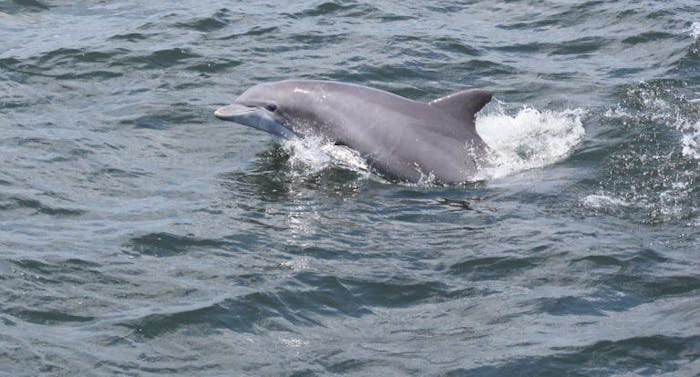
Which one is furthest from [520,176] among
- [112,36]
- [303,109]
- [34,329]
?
[112,36]

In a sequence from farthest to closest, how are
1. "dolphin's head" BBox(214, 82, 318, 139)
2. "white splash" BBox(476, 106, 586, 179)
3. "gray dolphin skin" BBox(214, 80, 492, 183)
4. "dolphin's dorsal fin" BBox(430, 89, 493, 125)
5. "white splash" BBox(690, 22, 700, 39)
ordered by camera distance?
"white splash" BBox(690, 22, 700, 39) → "dolphin's head" BBox(214, 82, 318, 139) → "white splash" BBox(476, 106, 586, 179) → "gray dolphin skin" BBox(214, 80, 492, 183) → "dolphin's dorsal fin" BBox(430, 89, 493, 125)

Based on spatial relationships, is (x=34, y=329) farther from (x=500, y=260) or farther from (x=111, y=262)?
(x=500, y=260)

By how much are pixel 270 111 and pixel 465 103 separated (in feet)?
8.26

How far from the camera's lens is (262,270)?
1227 cm

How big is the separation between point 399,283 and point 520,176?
12.7 feet

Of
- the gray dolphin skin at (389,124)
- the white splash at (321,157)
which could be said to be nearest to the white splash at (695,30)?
the gray dolphin skin at (389,124)

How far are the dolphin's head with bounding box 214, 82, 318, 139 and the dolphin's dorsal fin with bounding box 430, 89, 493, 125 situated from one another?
1818 mm

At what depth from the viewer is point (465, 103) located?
15234mm

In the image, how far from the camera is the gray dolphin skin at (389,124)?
49.9 feet

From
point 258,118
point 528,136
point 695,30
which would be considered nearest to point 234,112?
point 258,118

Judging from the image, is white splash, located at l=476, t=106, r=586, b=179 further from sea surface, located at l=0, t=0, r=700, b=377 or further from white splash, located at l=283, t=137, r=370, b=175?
white splash, located at l=283, t=137, r=370, b=175

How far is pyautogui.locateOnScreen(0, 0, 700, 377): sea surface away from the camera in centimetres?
1064

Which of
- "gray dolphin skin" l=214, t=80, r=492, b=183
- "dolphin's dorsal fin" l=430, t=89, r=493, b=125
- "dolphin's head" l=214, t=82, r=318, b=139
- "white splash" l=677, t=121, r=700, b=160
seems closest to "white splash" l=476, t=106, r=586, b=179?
"gray dolphin skin" l=214, t=80, r=492, b=183

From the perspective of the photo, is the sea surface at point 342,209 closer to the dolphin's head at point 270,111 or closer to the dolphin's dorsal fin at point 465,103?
the dolphin's head at point 270,111
